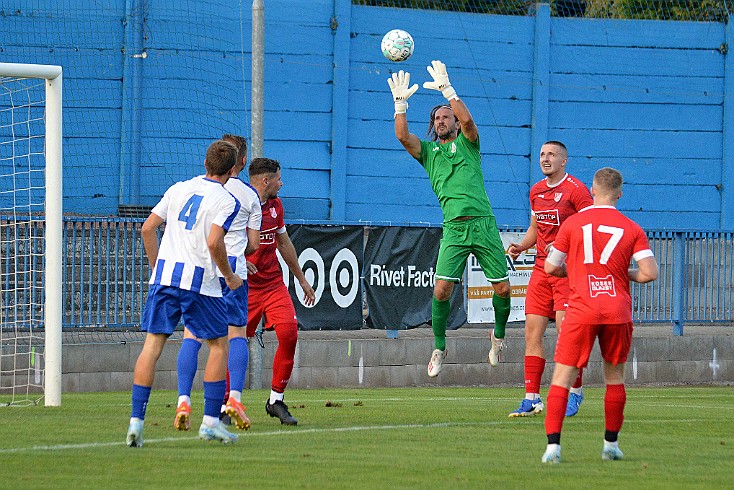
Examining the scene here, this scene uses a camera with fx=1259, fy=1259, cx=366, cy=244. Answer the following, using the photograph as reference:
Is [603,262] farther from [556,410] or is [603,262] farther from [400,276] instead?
[400,276]

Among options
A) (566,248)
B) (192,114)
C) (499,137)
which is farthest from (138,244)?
(566,248)

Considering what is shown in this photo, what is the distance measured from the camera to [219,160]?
8141 mm

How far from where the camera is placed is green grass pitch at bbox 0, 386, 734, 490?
21.9ft

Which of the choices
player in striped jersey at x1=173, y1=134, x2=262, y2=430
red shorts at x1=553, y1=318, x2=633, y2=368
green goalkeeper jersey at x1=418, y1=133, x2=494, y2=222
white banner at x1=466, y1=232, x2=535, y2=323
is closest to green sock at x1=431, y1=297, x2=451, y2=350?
green goalkeeper jersey at x1=418, y1=133, x2=494, y2=222

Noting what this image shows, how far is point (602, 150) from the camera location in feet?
69.4

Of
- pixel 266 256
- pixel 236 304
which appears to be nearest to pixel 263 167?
pixel 266 256

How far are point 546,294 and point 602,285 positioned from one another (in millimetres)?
3124

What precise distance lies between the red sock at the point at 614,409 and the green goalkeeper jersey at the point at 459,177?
370 centimetres

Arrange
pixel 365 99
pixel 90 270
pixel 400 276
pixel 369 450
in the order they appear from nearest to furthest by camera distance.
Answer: pixel 369 450
pixel 90 270
pixel 400 276
pixel 365 99

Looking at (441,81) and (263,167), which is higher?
(441,81)

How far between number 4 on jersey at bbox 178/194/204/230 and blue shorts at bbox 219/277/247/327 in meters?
1.13

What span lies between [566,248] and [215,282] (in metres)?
2.25

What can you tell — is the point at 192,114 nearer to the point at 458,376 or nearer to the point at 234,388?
the point at 458,376

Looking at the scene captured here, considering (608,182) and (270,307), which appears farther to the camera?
(270,307)
